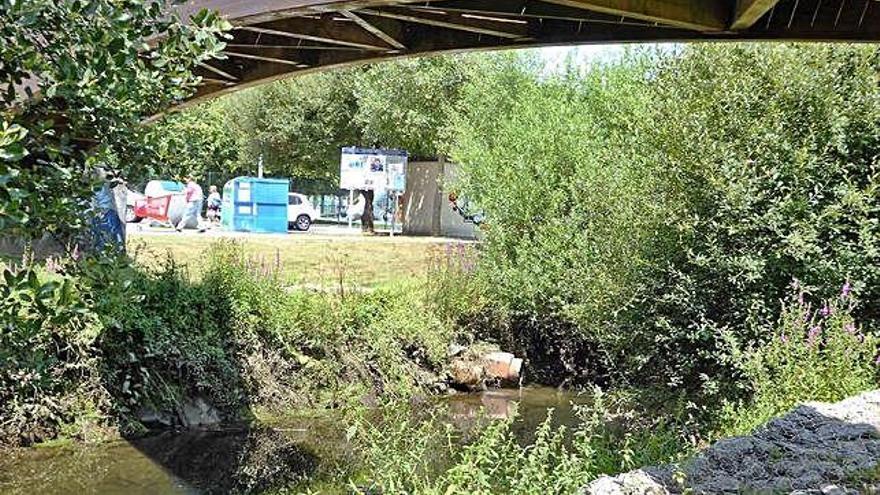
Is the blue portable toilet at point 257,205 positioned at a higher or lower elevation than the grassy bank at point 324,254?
higher

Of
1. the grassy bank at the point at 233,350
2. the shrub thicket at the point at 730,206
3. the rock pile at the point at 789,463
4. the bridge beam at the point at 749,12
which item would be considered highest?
the bridge beam at the point at 749,12

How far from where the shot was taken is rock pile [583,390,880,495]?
3.50 meters

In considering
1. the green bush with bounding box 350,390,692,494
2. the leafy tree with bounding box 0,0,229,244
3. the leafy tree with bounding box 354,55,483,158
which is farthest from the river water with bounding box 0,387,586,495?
the leafy tree with bounding box 354,55,483,158

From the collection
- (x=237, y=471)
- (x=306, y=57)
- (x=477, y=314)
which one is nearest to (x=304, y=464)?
(x=237, y=471)

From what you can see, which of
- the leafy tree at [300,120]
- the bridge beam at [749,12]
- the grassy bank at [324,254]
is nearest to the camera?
the bridge beam at [749,12]

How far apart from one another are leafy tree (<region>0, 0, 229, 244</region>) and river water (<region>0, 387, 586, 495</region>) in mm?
3877

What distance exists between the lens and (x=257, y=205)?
61.9ft

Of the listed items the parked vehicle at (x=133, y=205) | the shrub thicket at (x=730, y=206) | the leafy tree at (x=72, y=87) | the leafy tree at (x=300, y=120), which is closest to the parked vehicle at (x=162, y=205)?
the parked vehicle at (x=133, y=205)

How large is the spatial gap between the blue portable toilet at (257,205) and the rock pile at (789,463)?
51.4ft

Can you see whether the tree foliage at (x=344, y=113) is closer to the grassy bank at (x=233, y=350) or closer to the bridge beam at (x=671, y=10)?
the grassy bank at (x=233, y=350)

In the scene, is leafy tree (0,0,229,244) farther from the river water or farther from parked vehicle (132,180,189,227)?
parked vehicle (132,180,189,227)

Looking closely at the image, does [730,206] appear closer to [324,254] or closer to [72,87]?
[72,87]

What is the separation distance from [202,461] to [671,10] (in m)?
5.50

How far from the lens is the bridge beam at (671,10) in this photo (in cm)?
485
